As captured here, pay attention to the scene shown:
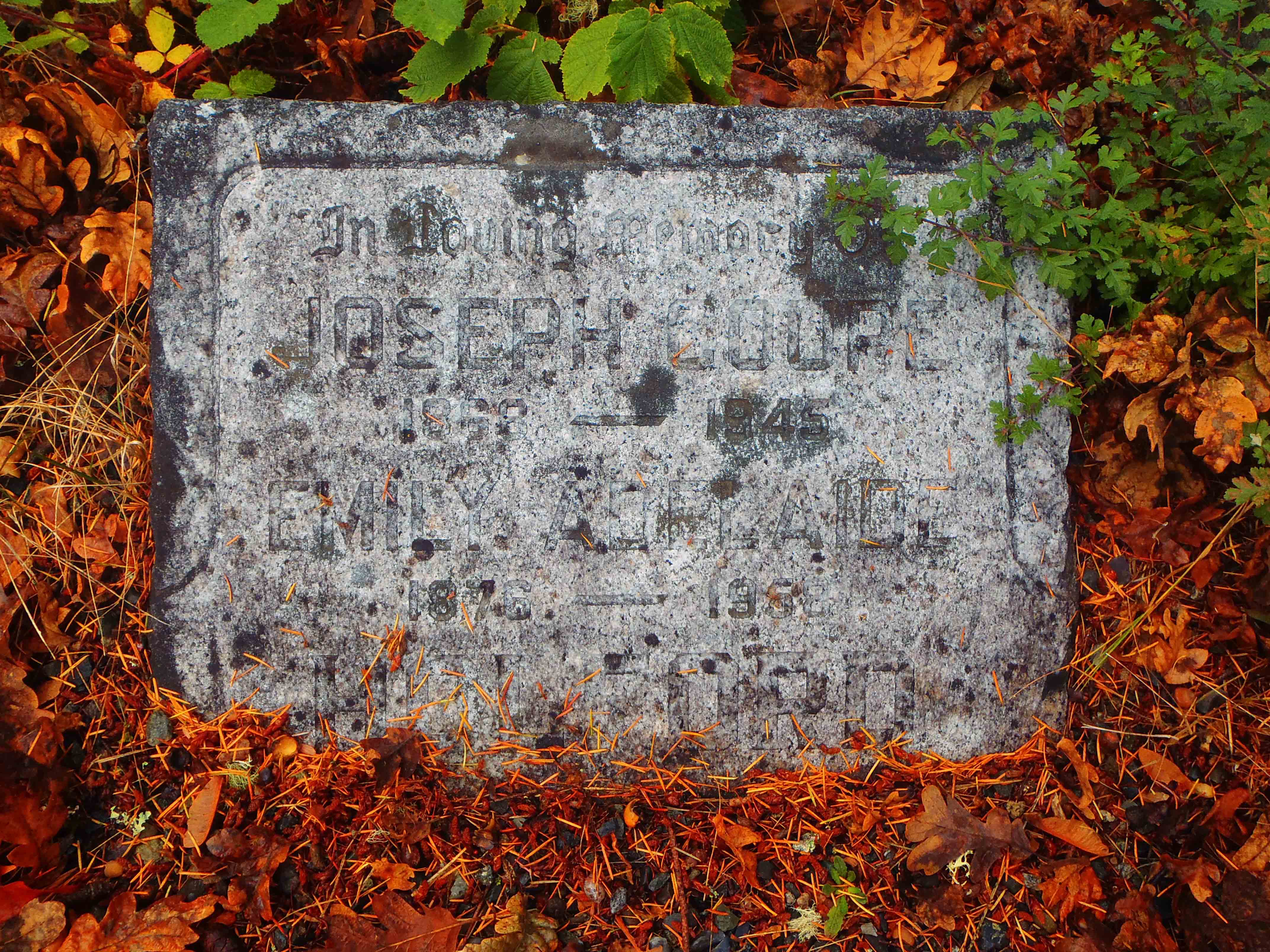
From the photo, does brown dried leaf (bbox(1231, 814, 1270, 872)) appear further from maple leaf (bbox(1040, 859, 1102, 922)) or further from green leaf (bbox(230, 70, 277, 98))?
green leaf (bbox(230, 70, 277, 98))

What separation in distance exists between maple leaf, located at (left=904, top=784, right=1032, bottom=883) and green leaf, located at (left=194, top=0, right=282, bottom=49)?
280cm

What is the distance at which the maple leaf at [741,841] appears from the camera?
2082 mm

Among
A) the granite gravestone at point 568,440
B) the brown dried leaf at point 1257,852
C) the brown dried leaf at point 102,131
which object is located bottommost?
the brown dried leaf at point 1257,852

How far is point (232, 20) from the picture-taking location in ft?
6.87

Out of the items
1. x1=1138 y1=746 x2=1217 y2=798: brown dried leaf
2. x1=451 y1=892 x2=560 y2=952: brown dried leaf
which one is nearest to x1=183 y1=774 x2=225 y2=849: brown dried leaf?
x1=451 y1=892 x2=560 y2=952: brown dried leaf

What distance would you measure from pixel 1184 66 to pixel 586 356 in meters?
1.87

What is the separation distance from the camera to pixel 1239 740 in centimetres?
220

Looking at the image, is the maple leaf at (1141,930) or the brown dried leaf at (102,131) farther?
the brown dried leaf at (102,131)

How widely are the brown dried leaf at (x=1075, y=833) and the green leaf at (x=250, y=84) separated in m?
3.19

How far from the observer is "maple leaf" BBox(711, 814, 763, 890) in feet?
6.83

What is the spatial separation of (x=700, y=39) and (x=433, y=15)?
28.3 inches

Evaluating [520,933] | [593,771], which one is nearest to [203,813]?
[520,933]

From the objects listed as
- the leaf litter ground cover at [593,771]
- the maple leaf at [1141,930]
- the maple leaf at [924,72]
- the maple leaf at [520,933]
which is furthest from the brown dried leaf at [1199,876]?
the maple leaf at [924,72]

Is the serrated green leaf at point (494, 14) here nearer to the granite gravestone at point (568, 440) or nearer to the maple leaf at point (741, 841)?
the granite gravestone at point (568, 440)
